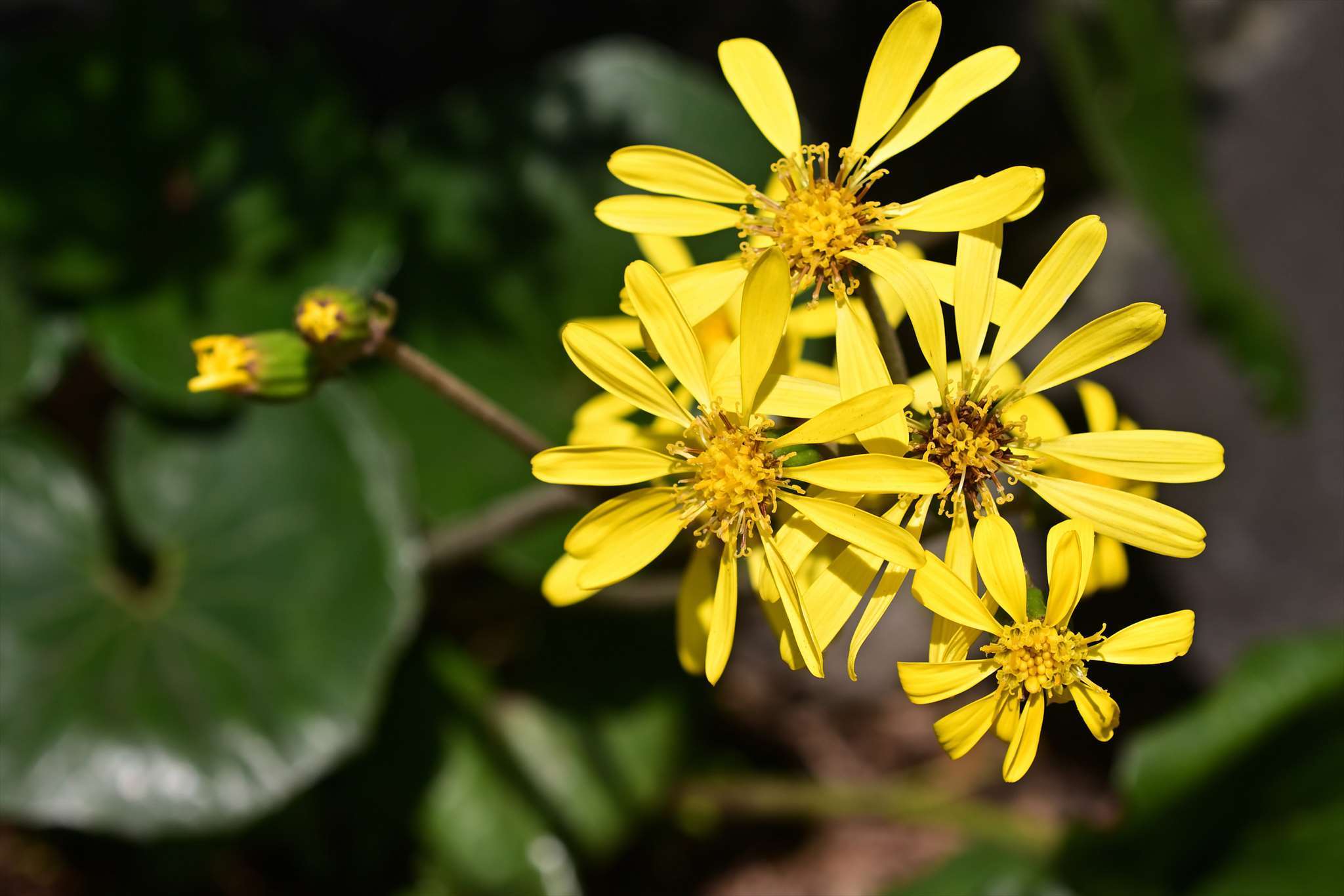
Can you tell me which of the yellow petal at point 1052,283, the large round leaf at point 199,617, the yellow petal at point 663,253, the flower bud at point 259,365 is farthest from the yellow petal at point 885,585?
the large round leaf at point 199,617

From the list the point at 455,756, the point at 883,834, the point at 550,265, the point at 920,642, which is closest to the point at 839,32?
the point at 550,265

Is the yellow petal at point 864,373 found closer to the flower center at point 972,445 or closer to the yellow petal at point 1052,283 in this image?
the flower center at point 972,445

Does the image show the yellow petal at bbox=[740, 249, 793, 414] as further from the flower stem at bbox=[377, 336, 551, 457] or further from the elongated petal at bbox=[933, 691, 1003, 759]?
the elongated petal at bbox=[933, 691, 1003, 759]

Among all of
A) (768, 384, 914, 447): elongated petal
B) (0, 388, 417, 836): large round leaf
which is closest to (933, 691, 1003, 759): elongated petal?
(768, 384, 914, 447): elongated petal

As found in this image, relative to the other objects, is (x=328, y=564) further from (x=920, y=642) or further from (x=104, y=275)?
(x=920, y=642)

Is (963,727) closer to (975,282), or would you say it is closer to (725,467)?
(725,467)

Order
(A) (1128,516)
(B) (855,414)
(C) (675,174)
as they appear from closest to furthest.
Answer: (B) (855,414) < (A) (1128,516) < (C) (675,174)

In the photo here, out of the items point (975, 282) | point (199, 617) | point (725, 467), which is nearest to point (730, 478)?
point (725, 467)
